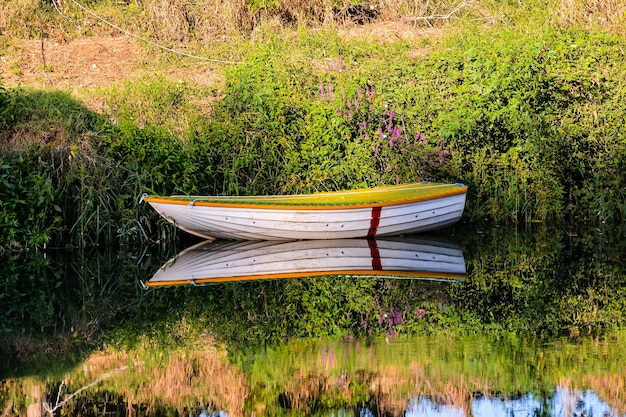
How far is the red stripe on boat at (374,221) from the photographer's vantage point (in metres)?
14.9

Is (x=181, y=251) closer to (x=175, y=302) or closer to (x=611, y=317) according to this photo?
(x=175, y=302)

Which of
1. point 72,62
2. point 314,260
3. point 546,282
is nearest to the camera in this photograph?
point 546,282

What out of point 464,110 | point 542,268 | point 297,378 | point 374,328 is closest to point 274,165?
point 464,110

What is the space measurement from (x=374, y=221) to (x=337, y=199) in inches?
25.2

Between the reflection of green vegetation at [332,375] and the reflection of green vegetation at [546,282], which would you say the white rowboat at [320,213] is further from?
the reflection of green vegetation at [332,375]

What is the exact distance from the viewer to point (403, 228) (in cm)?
1538

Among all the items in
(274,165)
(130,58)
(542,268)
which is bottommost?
(542,268)

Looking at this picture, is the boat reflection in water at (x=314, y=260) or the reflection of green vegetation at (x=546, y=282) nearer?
the reflection of green vegetation at (x=546, y=282)

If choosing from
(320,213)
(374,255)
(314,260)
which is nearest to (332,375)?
(314,260)

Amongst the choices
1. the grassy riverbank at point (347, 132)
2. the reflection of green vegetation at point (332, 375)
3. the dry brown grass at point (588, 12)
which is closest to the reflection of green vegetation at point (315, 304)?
the reflection of green vegetation at point (332, 375)

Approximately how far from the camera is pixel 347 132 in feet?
52.5

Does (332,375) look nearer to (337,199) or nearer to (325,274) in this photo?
(325,274)

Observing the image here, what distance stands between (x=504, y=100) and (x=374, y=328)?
7.08 m

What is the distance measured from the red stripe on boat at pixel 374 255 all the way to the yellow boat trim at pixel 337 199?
22.0 inches
